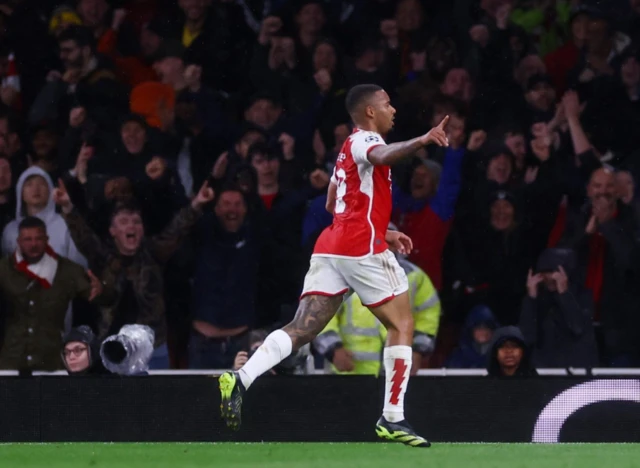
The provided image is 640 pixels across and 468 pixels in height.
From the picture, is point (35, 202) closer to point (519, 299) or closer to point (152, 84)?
point (152, 84)

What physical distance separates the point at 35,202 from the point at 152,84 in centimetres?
148

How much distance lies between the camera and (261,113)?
1082cm

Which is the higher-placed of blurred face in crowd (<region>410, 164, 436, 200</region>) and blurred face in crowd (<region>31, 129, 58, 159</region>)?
blurred face in crowd (<region>31, 129, 58, 159</region>)

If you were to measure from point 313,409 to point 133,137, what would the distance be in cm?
338

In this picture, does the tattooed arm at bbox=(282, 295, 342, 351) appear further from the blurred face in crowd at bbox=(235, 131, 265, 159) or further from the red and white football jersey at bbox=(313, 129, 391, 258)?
the blurred face in crowd at bbox=(235, 131, 265, 159)

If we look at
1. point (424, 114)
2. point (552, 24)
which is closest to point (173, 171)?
point (424, 114)

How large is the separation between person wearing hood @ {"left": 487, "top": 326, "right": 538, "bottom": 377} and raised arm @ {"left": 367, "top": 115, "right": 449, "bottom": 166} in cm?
240

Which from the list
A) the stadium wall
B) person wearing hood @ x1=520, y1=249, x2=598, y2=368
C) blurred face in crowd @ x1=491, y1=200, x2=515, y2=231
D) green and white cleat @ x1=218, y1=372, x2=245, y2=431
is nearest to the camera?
green and white cleat @ x1=218, y1=372, x2=245, y2=431

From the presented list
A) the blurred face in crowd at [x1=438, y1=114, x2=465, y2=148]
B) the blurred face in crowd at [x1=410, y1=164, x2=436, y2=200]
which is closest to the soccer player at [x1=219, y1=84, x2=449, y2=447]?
the blurred face in crowd at [x1=410, y1=164, x2=436, y2=200]

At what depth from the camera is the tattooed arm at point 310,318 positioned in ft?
22.7

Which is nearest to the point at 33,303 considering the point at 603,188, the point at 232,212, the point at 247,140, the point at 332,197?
the point at 232,212

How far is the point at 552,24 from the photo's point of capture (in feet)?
38.0

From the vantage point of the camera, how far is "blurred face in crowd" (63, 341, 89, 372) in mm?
8938

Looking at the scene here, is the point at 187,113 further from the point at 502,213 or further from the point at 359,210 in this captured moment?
the point at 359,210
